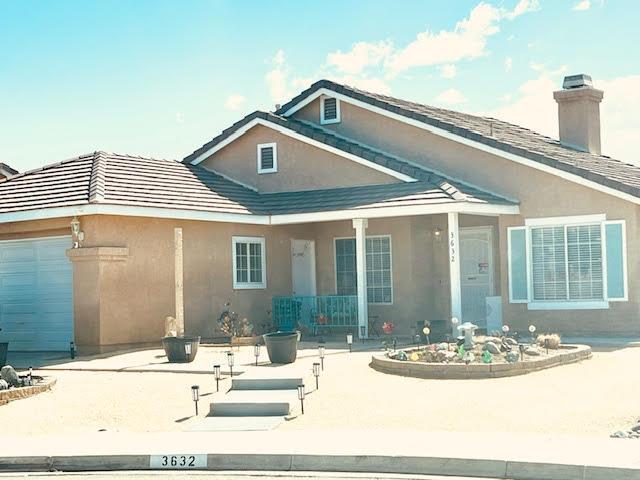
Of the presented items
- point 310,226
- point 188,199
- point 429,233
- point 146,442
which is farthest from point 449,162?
point 146,442

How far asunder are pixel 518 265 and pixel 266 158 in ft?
23.3

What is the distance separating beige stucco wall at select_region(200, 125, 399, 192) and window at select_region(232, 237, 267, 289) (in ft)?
6.13

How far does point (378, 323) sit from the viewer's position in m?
22.5

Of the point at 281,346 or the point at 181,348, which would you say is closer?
the point at 281,346

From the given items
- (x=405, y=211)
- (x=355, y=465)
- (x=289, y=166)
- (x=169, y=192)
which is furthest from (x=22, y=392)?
(x=289, y=166)

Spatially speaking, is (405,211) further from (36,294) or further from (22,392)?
(22,392)

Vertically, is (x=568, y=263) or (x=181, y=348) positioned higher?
(x=568, y=263)

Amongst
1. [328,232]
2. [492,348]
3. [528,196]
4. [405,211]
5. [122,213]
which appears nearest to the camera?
[492,348]

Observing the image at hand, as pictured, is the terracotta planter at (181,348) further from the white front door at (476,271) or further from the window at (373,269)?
the white front door at (476,271)

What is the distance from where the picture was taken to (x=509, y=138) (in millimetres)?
23312

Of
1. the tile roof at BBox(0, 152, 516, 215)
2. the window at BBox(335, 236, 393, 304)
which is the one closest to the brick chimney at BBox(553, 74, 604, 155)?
the tile roof at BBox(0, 152, 516, 215)

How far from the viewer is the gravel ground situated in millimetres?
11008

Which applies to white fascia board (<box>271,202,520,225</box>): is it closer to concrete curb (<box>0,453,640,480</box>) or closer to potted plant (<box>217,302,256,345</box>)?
potted plant (<box>217,302,256,345</box>)

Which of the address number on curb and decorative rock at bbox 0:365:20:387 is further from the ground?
decorative rock at bbox 0:365:20:387
